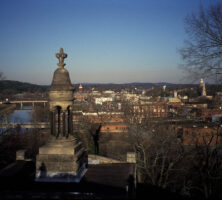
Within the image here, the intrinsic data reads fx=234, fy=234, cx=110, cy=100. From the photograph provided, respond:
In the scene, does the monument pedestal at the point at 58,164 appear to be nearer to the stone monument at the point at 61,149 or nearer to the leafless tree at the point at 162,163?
the stone monument at the point at 61,149

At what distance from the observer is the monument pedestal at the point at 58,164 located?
7898 millimetres

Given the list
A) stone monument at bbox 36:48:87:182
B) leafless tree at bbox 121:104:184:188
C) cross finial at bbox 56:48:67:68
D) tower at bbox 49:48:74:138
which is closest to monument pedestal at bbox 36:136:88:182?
stone monument at bbox 36:48:87:182

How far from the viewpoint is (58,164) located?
8008 mm

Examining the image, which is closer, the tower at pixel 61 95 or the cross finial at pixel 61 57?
the tower at pixel 61 95

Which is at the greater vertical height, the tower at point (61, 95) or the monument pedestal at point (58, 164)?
the tower at point (61, 95)

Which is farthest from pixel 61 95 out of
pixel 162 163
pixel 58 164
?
pixel 162 163

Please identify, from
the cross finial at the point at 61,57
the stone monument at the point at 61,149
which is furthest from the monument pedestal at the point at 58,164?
the cross finial at the point at 61,57

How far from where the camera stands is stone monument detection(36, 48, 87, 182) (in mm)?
7953

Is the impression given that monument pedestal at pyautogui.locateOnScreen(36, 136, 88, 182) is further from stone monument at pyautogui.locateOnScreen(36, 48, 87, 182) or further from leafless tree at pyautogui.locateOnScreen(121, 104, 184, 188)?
leafless tree at pyautogui.locateOnScreen(121, 104, 184, 188)

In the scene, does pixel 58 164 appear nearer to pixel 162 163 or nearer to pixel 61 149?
pixel 61 149

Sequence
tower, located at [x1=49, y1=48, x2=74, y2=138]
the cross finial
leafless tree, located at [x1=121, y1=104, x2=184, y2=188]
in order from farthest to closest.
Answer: leafless tree, located at [x1=121, y1=104, x2=184, y2=188] < the cross finial < tower, located at [x1=49, y1=48, x2=74, y2=138]

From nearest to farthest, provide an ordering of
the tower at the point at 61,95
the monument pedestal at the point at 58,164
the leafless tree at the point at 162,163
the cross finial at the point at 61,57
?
the monument pedestal at the point at 58,164 → the tower at the point at 61,95 → the cross finial at the point at 61,57 → the leafless tree at the point at 162,163

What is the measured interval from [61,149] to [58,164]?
52 centimetres

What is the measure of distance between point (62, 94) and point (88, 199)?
4.18 metres
